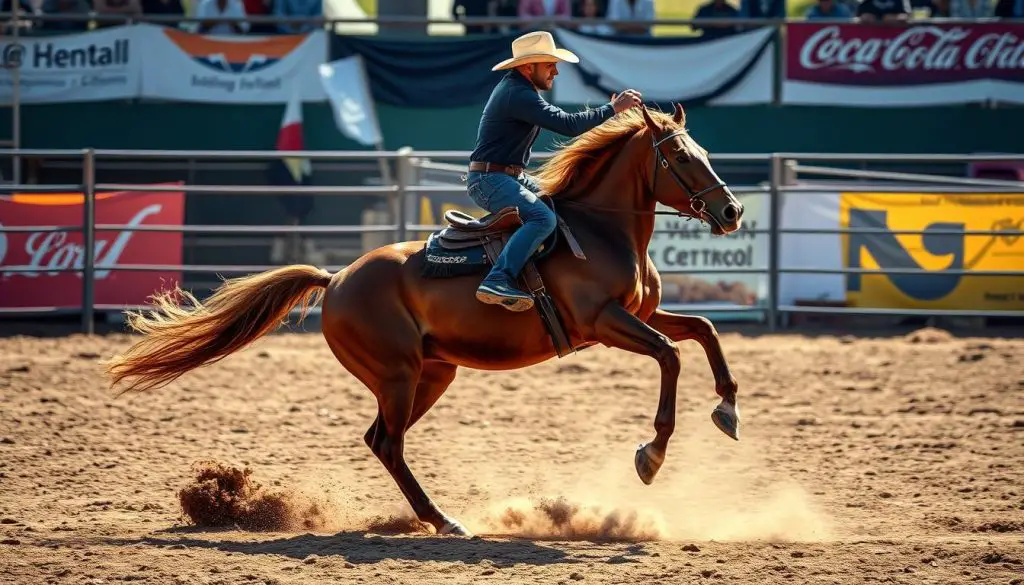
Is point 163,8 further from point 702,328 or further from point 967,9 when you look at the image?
point 702,328

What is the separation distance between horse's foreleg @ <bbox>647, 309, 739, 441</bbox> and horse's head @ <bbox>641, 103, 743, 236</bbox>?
0.51 meters

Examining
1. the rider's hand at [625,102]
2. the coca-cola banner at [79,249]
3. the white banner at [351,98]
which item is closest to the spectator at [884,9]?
the white banner at [351,98]

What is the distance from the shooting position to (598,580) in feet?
16.5

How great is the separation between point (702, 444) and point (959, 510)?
6.96ft

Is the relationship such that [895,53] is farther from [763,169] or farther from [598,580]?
[598,580]

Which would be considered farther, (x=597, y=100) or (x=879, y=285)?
(x=597, y=100)

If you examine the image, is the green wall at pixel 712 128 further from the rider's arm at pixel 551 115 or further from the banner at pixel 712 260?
the rider's arm at pixel 551 115

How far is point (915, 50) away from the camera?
13750 millimetres

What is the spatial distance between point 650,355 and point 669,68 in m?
8.54

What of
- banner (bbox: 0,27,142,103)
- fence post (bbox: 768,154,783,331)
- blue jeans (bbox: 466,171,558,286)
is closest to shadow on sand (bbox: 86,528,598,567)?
blue jeans (bbox: 466,171,558,286)

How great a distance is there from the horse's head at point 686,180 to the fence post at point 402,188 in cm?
608

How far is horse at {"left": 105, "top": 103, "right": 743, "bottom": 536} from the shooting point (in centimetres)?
603

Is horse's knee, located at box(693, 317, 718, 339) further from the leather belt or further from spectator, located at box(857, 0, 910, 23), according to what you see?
spectator, located at box(857, 0, 910, 23)

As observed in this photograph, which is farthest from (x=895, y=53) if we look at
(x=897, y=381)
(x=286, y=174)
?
(x=286, y=174)
